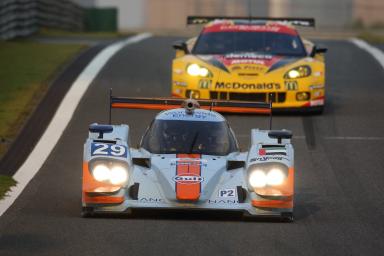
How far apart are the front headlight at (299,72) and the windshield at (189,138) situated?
19.5ft

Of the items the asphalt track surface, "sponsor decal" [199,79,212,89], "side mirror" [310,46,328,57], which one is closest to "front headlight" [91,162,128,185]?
the asphalt track surface

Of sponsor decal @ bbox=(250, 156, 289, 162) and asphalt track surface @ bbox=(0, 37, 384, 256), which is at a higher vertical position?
sponsor decal @ bbox=(250, 156, 289, 162)

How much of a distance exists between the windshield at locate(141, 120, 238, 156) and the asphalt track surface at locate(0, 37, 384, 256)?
2.83ft

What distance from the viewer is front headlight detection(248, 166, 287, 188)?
39.7ft

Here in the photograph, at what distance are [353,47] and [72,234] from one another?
19.4 m

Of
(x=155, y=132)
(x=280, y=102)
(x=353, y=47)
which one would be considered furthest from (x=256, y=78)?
(x=353, y=47)

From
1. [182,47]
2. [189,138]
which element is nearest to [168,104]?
[189,138]

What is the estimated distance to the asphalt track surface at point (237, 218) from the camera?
34.3ft

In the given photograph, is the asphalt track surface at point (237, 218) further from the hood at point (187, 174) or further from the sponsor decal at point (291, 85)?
the sponsor decal at point (291, 85)

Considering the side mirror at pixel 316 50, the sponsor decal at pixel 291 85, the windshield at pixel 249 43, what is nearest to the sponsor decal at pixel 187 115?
the sponsor decal at pixel 291 85

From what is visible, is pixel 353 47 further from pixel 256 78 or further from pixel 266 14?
pixel 266 14

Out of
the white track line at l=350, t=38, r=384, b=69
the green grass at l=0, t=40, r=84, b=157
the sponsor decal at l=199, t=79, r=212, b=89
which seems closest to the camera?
the green grass at l=0, t=40, r=84, b=157

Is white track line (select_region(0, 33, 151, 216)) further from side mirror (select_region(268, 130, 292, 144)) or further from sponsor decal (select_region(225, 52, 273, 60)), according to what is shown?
side mirror (select_region(268, 130, 292, 144))

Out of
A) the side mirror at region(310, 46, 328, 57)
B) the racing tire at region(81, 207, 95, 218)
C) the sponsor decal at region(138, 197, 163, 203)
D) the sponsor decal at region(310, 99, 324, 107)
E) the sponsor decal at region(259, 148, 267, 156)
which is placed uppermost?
the side mirror at region(310, 46, 328, 57)
